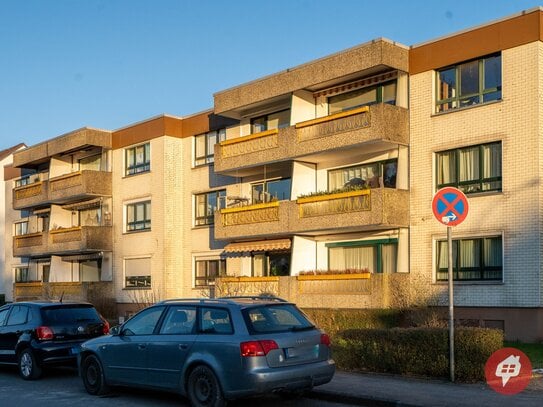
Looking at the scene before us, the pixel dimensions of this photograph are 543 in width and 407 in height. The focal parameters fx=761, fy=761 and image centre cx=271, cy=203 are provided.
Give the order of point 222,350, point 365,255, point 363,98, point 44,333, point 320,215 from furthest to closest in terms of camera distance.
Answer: point 363,98 → point 365,255 → point 320,215 → point 44,333 → point 222,350

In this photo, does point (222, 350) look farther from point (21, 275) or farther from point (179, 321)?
point (21, 275)

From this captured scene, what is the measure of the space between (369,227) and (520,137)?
5297 mm

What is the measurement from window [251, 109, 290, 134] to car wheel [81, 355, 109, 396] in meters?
16.0

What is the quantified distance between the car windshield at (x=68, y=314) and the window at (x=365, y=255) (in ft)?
34.0

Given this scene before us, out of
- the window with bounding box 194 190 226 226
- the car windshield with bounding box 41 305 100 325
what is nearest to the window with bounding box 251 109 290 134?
the window with bounding box 194 190 226 226

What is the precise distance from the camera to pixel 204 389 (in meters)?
10.7

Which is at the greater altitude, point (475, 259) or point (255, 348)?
point (475, 259)

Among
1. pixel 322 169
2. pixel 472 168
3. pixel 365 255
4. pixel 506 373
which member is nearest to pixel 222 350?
pixel 506 373

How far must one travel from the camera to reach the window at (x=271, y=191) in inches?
1102

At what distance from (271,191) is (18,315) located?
14.0 m

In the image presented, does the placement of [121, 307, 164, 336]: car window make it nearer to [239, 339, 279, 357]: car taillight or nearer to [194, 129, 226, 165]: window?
[239, 339, 279, 357]: car taillight

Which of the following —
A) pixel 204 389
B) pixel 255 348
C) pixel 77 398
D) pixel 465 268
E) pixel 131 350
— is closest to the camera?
pixel 255 348

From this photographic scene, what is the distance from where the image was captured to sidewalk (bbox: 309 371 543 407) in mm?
10633

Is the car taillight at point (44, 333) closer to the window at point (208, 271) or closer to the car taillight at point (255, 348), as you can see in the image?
the car taillight at point (255, 348)
